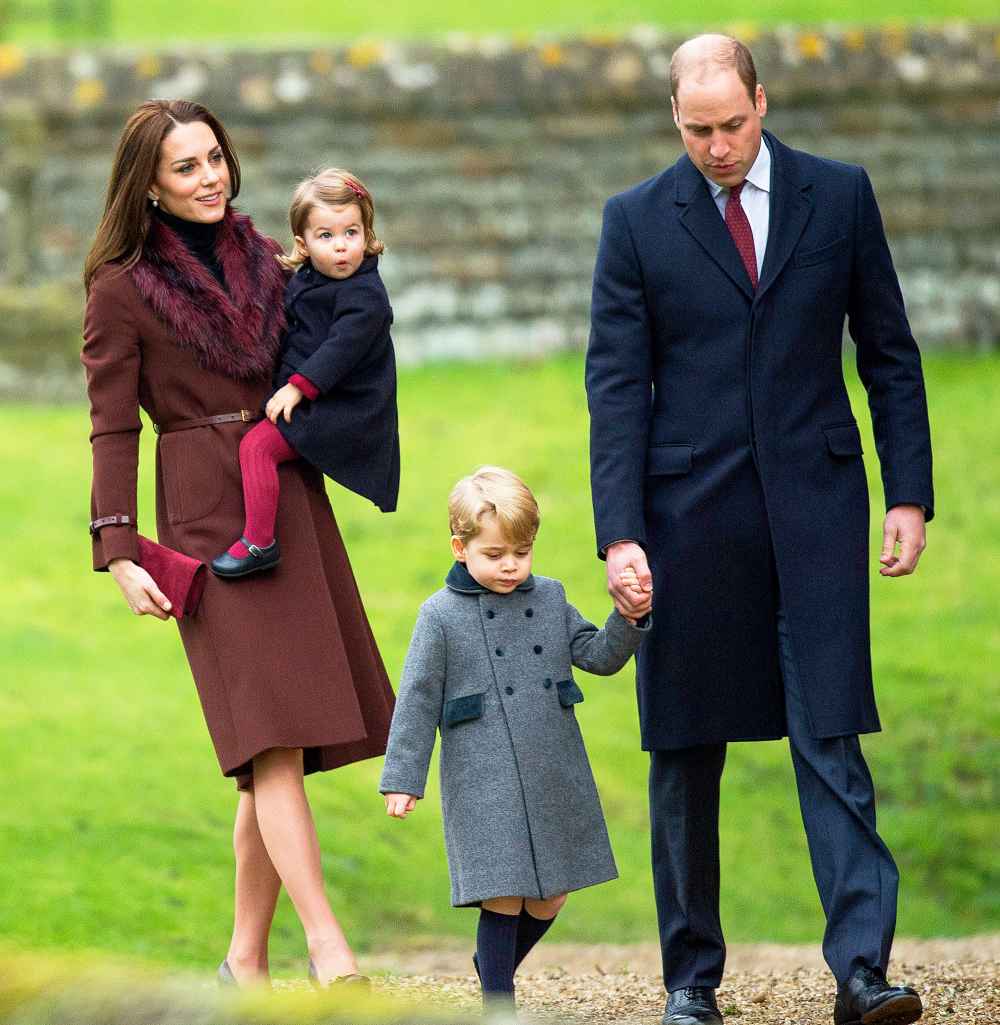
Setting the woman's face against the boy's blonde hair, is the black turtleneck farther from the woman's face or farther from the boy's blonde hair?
the boy's blonde hair

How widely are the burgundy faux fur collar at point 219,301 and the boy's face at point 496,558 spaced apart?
636 mm

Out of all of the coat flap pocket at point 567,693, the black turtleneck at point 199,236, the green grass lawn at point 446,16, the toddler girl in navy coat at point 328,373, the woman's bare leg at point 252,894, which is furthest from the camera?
the green grass lawn at point 446,16

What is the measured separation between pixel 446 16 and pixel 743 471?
15573 mm

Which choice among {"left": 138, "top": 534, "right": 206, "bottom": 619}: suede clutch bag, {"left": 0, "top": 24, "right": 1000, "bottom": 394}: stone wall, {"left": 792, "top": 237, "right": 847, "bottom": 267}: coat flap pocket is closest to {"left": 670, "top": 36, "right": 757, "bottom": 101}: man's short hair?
{"left": 792, "top": 237, "right": 847, "bottom": 267}: coat flap pocket

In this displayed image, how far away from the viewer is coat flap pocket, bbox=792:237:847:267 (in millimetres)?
4531

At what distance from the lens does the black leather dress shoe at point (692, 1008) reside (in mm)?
4543

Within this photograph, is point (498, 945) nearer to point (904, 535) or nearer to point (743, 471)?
point (743, 471)

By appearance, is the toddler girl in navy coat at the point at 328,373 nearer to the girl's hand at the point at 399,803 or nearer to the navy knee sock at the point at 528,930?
the girl's hand at the point at 399,803

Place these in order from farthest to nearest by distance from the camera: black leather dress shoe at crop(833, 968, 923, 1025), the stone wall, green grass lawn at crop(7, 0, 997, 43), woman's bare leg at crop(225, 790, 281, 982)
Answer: green grass lawn at crop(7, 0, 997, 43), the stone wall, woman's bare leg at crop(225, 790, 281, 982), black leather dress shoe at crop(833, 968, 923, 1025)

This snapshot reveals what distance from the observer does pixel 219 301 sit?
15.1 ft

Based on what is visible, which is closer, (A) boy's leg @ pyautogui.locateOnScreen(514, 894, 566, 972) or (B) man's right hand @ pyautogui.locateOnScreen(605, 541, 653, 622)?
(B) man's right hand @ pyautogui.locateOnScreen(605, 541, 653, 622)

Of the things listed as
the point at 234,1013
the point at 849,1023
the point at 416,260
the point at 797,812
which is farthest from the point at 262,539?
the point at 416,260

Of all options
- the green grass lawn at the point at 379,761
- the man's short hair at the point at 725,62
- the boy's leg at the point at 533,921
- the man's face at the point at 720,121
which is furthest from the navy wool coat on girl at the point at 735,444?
the green grass lawn at the point at 379,761

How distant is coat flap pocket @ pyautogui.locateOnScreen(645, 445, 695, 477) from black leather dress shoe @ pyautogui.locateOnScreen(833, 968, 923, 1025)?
1.11 metres
